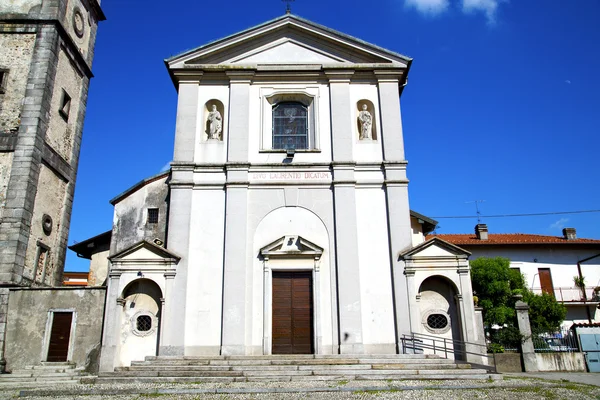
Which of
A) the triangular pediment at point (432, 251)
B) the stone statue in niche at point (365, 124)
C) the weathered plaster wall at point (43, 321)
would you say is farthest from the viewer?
the stone statue in niche at point (365, 124)

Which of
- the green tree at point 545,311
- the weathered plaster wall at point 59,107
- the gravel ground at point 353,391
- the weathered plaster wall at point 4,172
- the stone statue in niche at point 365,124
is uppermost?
the weathered plaster wall at point 59,107

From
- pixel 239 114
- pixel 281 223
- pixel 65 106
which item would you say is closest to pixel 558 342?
pixel 281 223

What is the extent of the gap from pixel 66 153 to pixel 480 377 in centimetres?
1697

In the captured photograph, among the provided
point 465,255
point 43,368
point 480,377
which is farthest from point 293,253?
point 43,368

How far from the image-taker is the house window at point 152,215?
1664 centimetres

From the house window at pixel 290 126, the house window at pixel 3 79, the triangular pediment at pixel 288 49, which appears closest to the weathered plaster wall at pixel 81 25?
the house window at pixel 3 79

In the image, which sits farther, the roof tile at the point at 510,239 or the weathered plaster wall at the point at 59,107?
the roof tile at the point at 510,239

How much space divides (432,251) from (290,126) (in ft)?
21.7

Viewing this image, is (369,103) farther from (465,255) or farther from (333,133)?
(465,255)

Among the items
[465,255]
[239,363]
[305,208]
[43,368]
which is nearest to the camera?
[239,363]

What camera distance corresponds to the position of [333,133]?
17.0m

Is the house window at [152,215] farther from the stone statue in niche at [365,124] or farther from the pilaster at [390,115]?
the pilaster at [390,115]

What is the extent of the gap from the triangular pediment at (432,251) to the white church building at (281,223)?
0.05 meters

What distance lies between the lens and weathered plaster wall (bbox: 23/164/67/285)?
16781 mm
